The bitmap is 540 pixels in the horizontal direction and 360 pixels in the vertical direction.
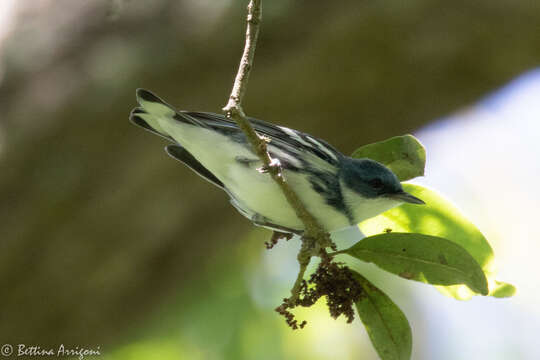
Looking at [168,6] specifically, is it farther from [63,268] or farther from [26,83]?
[63,268]

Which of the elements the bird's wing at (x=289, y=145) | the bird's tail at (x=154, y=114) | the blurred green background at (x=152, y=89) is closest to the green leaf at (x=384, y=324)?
the bird's wing at (x=289, y=145)

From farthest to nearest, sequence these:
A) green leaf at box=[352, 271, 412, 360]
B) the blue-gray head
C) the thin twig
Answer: the blue-gray head < green leaf at box=[352, 271, 412, 360] < the thin twig

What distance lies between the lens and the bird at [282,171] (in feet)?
8.61

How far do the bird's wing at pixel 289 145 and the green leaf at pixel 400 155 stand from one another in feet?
0.78

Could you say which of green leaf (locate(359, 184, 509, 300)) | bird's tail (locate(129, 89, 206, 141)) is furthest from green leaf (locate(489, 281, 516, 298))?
bird's tail (locate(129, 89, 206, 141))

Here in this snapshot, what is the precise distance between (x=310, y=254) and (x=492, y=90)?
2.00 metres

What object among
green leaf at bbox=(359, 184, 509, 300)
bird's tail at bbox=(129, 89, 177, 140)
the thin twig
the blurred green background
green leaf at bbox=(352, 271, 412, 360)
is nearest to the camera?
the thin twig

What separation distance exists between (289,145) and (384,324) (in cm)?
95

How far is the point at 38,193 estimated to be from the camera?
3373mm

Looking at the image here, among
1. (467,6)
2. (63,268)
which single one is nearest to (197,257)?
(63,268)

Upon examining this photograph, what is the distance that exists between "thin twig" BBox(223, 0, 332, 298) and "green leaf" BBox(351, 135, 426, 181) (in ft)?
1.25

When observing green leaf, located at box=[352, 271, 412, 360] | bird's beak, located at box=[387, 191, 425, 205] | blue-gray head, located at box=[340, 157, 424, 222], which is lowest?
green leaf, located at box=[352, 271, 412, 360]

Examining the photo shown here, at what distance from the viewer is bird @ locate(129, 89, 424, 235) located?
262 cm

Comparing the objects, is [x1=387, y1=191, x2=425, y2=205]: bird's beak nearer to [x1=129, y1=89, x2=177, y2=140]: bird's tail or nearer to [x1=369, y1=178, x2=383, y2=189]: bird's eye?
[x1=369, y1=178, x2=383, y2=189]: bird's eye
